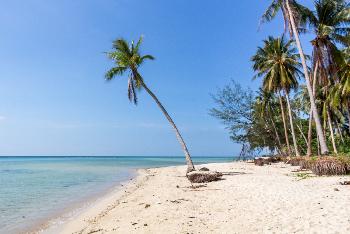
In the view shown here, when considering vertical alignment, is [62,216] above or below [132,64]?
below

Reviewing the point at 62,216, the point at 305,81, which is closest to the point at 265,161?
the point at 305,81

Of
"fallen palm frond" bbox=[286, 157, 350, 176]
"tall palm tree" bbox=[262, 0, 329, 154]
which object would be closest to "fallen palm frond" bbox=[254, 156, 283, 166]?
"tall palm tree" bbox=[262, 0, 329, 154]

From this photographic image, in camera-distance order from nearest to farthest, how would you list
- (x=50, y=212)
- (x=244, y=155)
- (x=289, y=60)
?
(x=50, y=212), (x=289, y=60), (x=244, y=155)

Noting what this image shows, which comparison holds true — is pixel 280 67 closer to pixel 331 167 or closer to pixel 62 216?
pixel 331 167

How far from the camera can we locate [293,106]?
46.9 m

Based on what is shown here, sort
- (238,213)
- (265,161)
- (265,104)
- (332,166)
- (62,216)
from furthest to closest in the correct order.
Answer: (265,104) → (265,161) → (332,166) → (62,216) → (238,213)

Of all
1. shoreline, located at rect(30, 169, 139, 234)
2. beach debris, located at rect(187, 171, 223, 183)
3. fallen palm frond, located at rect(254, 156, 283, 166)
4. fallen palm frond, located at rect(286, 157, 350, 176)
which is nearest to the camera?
shoreline, located at rect(30, 169, 139, 234)

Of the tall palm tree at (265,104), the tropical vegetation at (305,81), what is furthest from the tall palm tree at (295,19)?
the tall palm tree at (265,104)

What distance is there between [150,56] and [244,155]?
21.0 m

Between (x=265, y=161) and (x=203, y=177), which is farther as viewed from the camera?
(x=265, y=161)

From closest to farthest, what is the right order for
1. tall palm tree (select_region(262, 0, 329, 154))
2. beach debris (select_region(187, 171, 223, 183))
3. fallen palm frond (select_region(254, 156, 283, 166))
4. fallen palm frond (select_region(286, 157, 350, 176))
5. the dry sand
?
the dry sand
fallen palm frond (select_region(286, 157, 350, 176))
beach debris (select_region(187, 171, 223, 183))
tall palm tree (select_region(262, 0, 329, 154))
fallen palm frond (select_region(254, 156, 283, 166))

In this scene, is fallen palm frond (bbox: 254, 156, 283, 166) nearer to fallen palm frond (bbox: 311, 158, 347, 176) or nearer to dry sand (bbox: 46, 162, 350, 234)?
fallen palm frond (bbox: 311, 158, 347, 176)

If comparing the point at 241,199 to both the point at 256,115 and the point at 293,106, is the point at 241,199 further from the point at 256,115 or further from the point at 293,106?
the point at 293,106

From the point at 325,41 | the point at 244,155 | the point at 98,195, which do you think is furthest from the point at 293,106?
the point at 98,195
